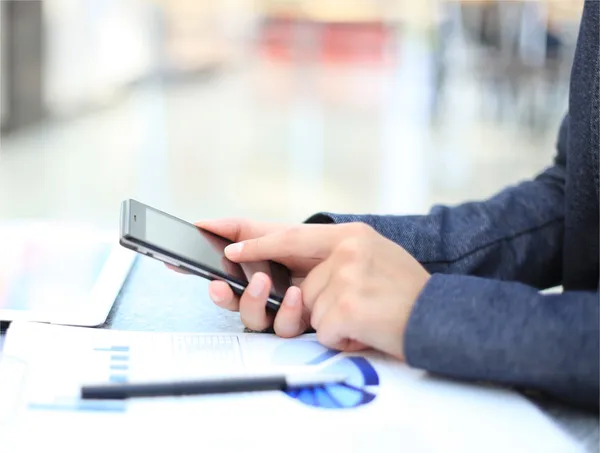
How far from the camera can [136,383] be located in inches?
15.7

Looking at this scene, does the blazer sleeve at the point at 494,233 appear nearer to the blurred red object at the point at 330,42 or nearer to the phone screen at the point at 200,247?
the phone screen at the point at 200,247

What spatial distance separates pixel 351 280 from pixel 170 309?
175 mm

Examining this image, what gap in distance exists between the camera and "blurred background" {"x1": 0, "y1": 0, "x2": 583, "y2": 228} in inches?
120

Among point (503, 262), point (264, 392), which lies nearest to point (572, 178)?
point (503, 262)

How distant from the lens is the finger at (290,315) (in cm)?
50

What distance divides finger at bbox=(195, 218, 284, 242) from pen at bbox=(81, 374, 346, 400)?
0.59ft

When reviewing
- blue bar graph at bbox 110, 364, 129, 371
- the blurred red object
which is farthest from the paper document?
the blurred red object

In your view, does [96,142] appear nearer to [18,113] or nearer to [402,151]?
[18,113]

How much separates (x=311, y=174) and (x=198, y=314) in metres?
2.81

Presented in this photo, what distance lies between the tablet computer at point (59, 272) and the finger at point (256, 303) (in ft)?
0.32

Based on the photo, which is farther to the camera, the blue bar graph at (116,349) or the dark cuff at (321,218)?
the dark cuff at (321,218)

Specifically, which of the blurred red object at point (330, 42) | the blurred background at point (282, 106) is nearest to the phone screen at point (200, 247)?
the blurred background at point (282, 106)

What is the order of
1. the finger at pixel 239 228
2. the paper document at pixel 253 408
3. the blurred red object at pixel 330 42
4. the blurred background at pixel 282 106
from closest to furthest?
1. the paper document at pixel 253 408
2. the finger at pixel 239 228
3. the blurred background at pixel 282 106
4. the blurred red object at pixel 330 42

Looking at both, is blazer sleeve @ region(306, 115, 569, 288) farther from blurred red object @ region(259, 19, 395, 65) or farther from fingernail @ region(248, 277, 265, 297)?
blurred red object @ region(259, 19, 395, 65)
